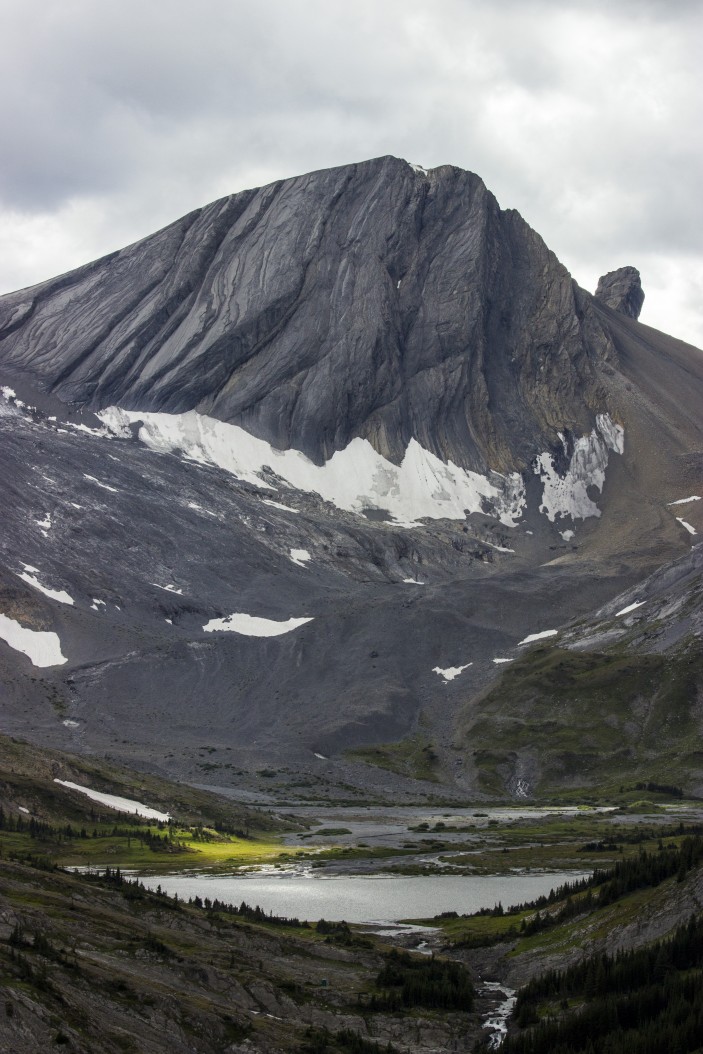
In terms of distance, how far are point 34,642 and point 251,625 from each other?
122 ft

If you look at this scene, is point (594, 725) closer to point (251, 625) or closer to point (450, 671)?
point (450, 671)

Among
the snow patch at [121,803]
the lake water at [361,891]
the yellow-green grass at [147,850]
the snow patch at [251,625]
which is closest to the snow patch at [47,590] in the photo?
the snow patch at [251,625]

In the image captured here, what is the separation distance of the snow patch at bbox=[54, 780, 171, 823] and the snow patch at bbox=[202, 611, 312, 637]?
90780 millimetres

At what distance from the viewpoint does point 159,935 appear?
131 ft

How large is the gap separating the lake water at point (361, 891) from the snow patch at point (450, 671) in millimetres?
104652

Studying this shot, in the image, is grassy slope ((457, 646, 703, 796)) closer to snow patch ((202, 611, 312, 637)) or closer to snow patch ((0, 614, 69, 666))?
snow patch ((202, 611, 312, 637))

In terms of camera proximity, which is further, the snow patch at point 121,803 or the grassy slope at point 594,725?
the grassy slope at point 594,725

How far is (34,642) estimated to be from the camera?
177 metres

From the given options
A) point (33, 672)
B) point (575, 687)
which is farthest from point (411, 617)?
point (33, 672)

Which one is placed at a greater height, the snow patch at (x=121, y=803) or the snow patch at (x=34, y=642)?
the snow patch at (x=34, y=642)

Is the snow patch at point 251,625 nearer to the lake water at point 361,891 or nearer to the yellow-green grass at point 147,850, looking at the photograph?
the yellow-green grass at point 147,850

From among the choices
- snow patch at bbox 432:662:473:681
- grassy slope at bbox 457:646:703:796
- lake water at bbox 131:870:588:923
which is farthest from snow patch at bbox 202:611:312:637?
lake water at bbox 131:870:588:923

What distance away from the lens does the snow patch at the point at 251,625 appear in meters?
193

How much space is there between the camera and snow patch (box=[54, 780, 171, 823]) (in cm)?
9544
